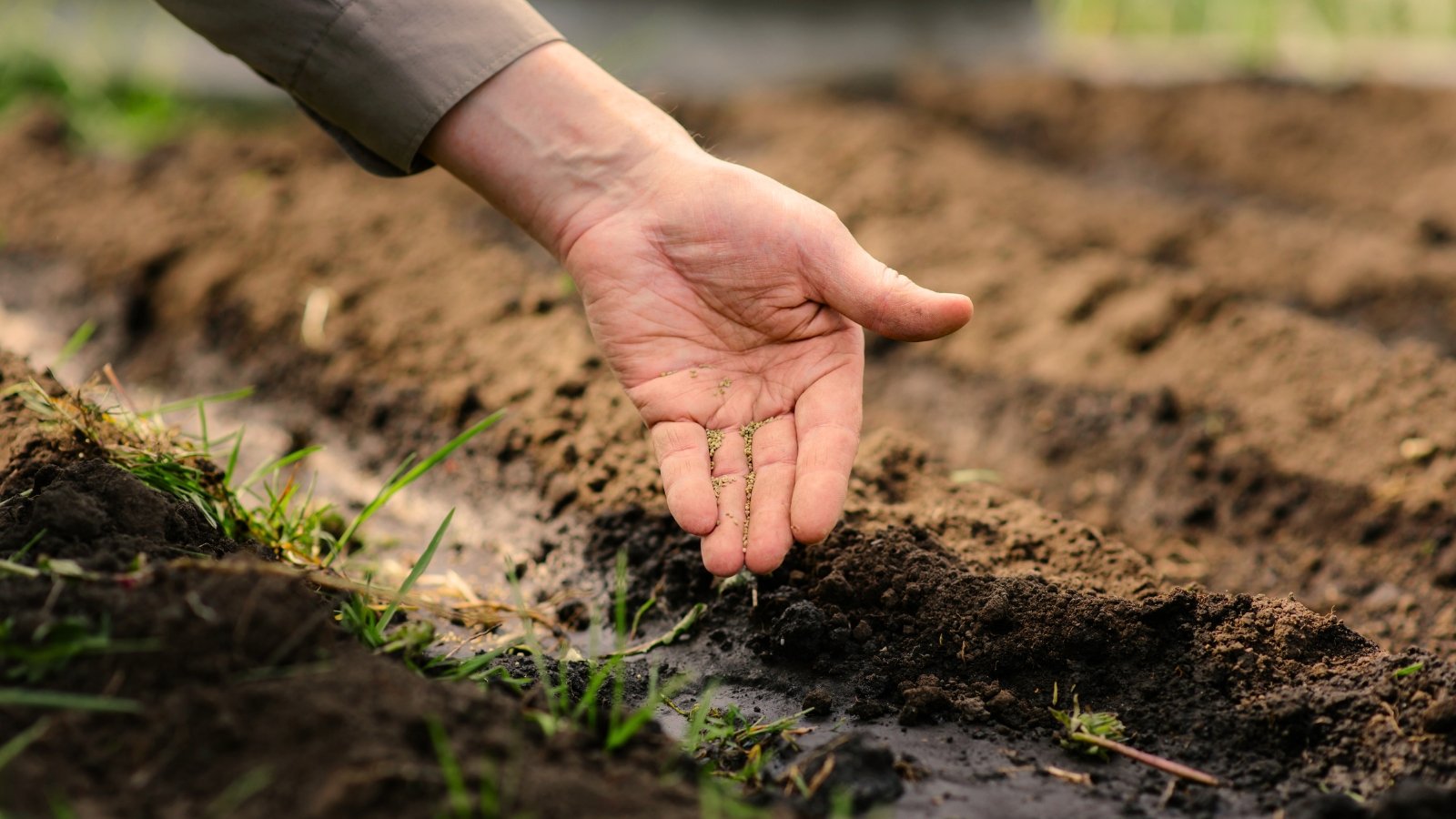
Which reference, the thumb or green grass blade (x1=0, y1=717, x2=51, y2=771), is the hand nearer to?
the thumb

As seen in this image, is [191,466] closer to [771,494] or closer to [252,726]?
[252,726]

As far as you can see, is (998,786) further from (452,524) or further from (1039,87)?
(1039,87)

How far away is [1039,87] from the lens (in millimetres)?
5727

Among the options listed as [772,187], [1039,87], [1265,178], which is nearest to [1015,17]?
[1039,87]

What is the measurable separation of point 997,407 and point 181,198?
287 cm

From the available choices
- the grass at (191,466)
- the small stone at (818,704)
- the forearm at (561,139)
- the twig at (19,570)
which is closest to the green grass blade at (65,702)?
the twig at (19,570)

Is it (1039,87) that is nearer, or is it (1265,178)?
(1265,178)

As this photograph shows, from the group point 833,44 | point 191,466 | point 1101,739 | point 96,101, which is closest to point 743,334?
point 1101,739

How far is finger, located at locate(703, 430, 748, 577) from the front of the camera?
1.90 m

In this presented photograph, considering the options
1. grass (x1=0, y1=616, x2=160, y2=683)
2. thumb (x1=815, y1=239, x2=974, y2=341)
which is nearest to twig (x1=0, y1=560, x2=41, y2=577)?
grass (x1=0, y1=616, x2=160, y2=683)

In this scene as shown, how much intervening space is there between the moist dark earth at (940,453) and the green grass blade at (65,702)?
0.02 m

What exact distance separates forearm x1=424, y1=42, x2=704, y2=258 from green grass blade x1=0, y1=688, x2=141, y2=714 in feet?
3.95

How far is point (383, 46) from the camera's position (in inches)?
87.7

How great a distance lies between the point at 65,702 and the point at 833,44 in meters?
5.50
